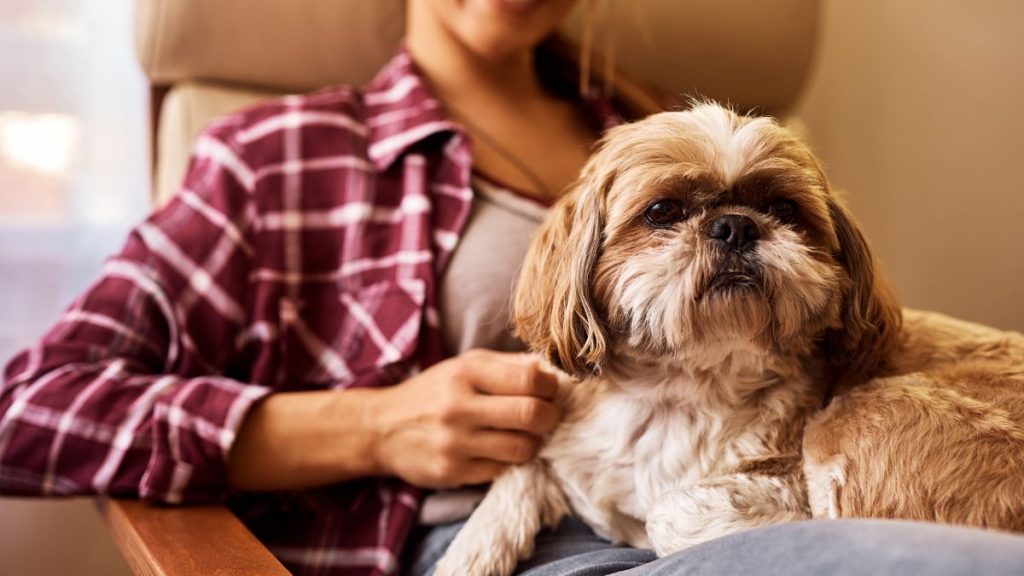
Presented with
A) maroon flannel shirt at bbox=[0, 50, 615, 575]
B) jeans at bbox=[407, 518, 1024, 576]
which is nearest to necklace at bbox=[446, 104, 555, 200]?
maroon flannel shirt at bbox=[0, 50, 615, 575]

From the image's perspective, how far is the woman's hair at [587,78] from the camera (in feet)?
5.43

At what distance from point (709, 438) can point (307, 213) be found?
2.29 feet

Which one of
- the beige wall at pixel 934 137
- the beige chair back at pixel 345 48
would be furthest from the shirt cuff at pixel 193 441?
the beige wall at pixel 934 137

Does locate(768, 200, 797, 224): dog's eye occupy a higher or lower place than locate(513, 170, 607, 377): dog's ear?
higher

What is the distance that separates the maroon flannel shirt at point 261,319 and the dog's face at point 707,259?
1.19 feet

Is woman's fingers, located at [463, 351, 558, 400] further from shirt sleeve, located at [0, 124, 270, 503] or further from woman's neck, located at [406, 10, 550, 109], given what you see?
woman's neck, located at [406, 10, 550, 109]

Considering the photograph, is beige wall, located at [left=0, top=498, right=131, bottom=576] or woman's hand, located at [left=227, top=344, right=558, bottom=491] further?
beige wall, located at [left=0, top=498, right=131, bottom=576]

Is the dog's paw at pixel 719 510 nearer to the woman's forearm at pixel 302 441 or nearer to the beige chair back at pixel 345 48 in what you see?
the woman's forearm at pixel 302 441

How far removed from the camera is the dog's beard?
3.05ft

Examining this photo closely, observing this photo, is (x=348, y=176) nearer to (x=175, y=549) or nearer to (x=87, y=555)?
(x=175, y=549)

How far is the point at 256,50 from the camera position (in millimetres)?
1591

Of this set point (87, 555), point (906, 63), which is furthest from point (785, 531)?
point (906, 63)

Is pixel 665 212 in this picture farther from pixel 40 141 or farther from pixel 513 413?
pixel 40 141

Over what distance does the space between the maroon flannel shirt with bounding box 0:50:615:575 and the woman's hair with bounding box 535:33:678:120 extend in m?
0.37
